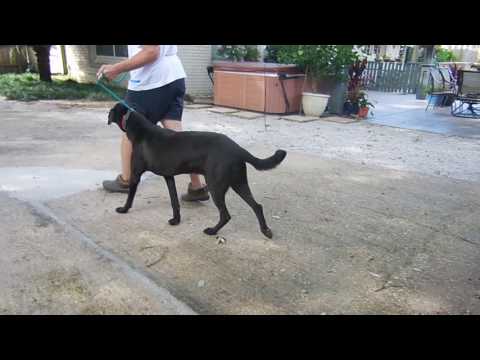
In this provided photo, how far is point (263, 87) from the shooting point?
8.82m

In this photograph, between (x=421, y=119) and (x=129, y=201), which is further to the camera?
(x=421, y=119)

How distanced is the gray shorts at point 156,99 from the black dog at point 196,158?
22 cm

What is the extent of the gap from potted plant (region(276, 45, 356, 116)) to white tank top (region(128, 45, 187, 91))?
5680 mm

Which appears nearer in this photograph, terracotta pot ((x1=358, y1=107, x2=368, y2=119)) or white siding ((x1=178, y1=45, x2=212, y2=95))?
terracotta pot ((x1=358, y1=107, x2=368, y2=119))

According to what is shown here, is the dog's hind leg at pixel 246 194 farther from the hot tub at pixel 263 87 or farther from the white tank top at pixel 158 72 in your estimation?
the hot tub at pixel 263 87

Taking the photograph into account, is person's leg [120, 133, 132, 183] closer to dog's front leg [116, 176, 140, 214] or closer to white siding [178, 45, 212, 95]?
dog's front leg [116, 176, 140, 214]

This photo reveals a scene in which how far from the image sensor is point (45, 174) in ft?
13.8

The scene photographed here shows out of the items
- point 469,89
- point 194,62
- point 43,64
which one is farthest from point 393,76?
point 43,64

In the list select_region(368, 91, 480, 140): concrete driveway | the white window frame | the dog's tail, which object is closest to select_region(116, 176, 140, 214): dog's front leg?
the dog's tail

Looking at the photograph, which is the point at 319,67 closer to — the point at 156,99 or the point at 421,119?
the point at 421,119

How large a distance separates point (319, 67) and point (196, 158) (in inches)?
258

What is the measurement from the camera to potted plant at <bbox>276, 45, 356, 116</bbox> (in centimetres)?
851

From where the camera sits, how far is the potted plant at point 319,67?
27.9 feet
